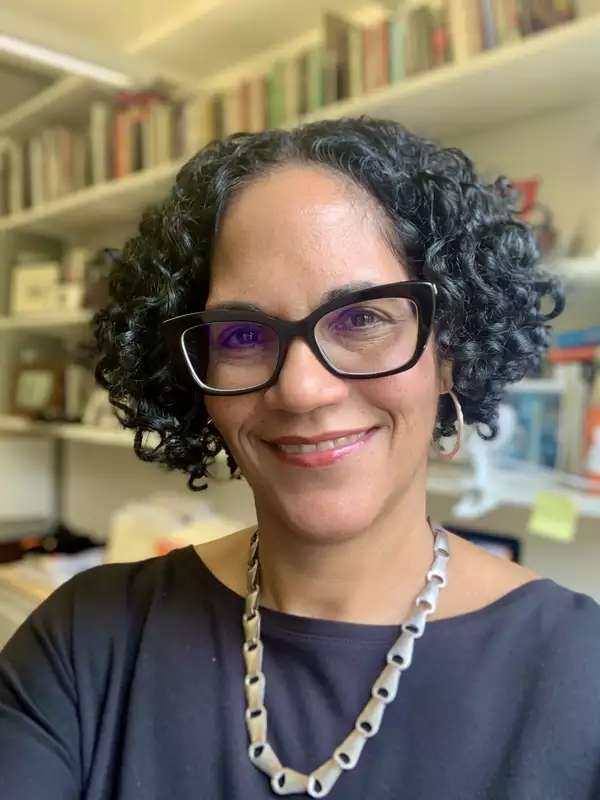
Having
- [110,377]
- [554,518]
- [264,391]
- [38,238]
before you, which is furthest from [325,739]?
[38,238]

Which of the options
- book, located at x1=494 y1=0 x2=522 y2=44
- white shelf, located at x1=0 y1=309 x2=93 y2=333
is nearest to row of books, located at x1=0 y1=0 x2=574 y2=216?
book, located at x1=494 y1=0 x2=522 y2=44

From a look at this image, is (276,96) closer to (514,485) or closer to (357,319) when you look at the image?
(514,485)

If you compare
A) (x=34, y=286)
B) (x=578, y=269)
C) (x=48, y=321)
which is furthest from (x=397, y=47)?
(x=34, y=286)

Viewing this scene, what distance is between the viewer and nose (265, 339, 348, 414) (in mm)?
625

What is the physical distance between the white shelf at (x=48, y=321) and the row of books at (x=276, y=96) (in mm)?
443

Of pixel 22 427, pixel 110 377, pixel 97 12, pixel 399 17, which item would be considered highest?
pixel 97 12

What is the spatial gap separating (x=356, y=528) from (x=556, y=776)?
0.27 m

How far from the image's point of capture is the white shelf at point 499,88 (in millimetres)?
1292

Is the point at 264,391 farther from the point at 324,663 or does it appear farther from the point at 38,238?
the point at 38,238

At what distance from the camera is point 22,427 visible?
8.89 ft

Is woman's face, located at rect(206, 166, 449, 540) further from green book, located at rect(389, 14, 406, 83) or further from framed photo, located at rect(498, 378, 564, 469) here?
green book, located at rect(389, 14, 406, 83)

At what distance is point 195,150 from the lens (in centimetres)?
207

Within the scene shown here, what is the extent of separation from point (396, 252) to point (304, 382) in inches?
6.5

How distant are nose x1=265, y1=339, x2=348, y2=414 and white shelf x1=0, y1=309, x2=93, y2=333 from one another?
1.79 m
